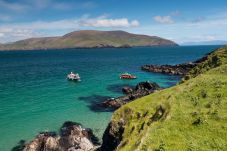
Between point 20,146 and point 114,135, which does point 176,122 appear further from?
point 20,146

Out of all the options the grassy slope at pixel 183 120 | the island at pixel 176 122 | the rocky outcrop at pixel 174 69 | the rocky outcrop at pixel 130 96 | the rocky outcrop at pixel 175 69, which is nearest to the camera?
the grassy slope at pixel 183 120

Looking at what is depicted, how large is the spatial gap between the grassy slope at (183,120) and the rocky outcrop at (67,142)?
1281 cm

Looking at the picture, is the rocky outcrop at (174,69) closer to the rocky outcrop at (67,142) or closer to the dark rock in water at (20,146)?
the rocky outcrop at (67,142)

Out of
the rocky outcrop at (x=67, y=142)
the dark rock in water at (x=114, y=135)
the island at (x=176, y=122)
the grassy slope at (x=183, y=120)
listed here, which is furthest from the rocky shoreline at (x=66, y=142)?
the grassy slope at (x=183, y=120)

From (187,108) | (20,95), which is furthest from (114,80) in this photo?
(187,108)

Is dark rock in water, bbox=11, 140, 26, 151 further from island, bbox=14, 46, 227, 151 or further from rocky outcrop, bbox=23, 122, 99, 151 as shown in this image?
island, bbox=14, 46, 227, 151

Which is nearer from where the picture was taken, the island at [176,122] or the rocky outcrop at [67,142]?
the island at [176,122]

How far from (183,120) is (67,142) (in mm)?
25143

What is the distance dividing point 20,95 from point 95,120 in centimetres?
3445

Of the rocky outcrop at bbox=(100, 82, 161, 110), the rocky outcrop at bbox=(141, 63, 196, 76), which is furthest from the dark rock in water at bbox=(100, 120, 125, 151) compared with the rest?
the rocky outcrop at bbox=(141, 63, 196, 76)

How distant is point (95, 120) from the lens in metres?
52.8

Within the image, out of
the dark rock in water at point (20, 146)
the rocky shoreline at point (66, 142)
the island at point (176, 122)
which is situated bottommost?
the dark rock in water at point (20, 146)

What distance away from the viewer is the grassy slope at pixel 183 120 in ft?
57.9

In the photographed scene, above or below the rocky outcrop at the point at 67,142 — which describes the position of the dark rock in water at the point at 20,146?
below
